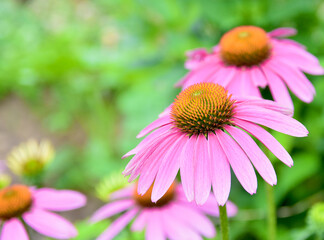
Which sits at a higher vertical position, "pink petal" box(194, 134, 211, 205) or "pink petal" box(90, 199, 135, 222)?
"pink petal" box(90, 199, 135, 222)

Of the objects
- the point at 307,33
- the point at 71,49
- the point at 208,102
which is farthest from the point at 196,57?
the point at 71,49

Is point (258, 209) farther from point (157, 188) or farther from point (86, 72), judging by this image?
point (86, 72)

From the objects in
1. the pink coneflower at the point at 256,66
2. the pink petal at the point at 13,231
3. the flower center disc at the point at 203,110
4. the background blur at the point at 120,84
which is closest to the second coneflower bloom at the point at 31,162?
the background blur at the point at 120,84

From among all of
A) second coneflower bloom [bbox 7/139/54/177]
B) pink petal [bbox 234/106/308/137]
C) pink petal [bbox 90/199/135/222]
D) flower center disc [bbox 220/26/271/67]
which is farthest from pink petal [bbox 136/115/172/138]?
second coneflower bloom [bbox 7/139/54/177]

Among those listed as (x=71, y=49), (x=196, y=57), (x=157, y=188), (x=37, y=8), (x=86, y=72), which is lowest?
(x=157, y=188)

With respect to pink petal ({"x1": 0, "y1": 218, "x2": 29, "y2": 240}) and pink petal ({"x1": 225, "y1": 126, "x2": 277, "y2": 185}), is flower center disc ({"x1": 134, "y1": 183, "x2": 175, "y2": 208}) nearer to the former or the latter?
pink petal ({"x1": 0, "y1": 218, "x2": 29, "y2": 240})

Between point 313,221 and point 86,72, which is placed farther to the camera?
point 86,72
